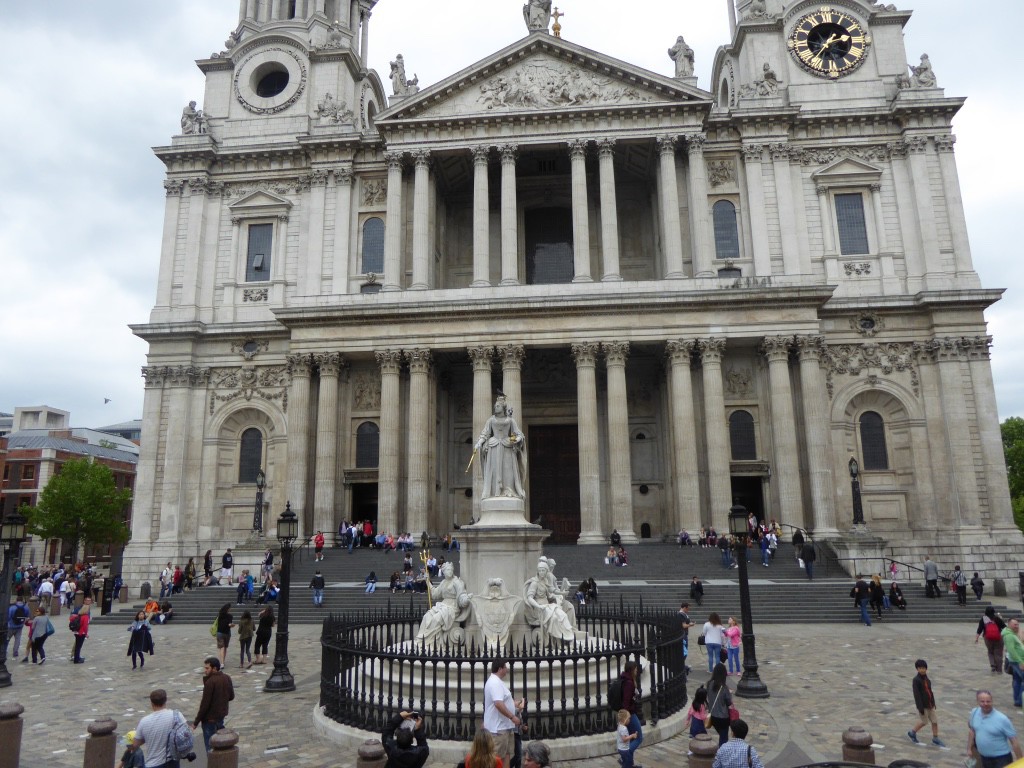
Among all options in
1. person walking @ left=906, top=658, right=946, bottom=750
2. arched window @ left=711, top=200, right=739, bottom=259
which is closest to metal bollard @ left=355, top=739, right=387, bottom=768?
person walking @ left=906, top=658, right=946, bottom=750

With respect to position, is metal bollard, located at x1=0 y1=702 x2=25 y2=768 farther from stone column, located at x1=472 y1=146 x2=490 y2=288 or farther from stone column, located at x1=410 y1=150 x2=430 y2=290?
stone column, located at x1=410 y1=150 x2=430 y2=290

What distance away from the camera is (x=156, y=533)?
38312 millimetres

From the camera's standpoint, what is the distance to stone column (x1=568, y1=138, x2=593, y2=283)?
3774 centimetres

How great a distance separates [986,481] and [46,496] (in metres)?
61.7

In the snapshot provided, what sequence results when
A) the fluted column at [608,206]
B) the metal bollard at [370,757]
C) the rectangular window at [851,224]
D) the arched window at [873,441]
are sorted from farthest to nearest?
the rectangular window at [851,224]
the fluted column at [608,206]
the arched window at [873,441]
the metal bollard at [370,757]

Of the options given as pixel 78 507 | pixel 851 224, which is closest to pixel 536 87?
pixel 851 224

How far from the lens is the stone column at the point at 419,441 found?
35.0 meters

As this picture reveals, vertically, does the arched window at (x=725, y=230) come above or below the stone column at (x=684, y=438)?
above

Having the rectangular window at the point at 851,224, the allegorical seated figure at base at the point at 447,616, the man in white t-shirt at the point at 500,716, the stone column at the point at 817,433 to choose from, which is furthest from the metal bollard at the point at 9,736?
the rectangular window at the point at 851,224

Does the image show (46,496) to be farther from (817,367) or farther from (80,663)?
(817,367)

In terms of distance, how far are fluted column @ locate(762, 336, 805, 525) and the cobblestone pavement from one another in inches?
472

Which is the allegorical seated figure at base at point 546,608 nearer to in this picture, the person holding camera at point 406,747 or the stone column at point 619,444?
the person holding camera at point 406,747

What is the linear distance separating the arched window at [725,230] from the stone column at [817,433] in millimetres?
6616

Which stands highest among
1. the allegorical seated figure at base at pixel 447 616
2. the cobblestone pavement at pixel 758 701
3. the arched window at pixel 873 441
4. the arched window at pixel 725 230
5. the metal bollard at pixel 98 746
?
the arched window at pixel 725 230
